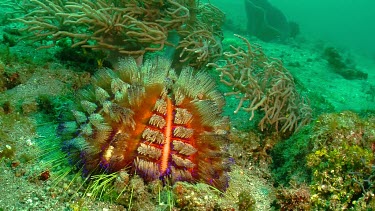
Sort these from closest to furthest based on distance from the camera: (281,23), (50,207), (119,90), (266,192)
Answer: (50,207)
(119,90)
(266,192)
(281,23)

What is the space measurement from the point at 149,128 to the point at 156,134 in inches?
3.9

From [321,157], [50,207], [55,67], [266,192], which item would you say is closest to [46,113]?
[55,67]

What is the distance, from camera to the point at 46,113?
15.0 ft

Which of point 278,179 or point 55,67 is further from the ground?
point 278,179

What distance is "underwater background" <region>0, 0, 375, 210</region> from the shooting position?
3.28 meters

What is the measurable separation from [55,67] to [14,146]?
82.9 inches

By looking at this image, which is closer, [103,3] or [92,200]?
[92,200]

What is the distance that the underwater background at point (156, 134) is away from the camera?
3281 millimetres

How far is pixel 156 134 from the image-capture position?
A: 3328 mm

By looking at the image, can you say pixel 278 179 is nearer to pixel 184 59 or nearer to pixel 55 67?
pixel 184 59

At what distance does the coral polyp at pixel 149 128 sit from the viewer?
3.31 m

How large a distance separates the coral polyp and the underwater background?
0.01 metres

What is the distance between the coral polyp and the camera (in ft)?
10.9

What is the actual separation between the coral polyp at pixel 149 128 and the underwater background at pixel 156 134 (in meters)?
0.01
